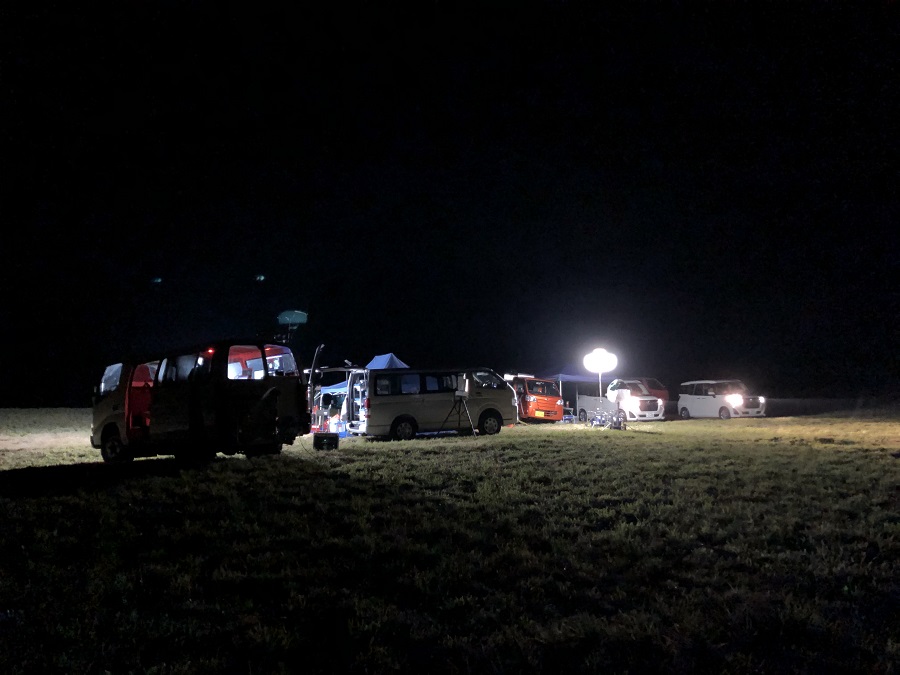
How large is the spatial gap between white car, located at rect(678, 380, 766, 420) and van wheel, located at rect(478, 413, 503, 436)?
1066 centimetres

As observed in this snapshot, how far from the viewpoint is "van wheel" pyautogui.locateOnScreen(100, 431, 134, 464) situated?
1105 centimetres

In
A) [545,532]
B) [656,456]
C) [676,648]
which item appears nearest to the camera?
[676,648]

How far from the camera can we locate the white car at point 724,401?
21.8 meters

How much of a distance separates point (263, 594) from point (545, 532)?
2.64 meters

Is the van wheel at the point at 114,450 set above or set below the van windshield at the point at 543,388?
below

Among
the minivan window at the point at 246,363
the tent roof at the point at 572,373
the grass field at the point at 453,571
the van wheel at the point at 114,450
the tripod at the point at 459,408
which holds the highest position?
the tent roof at the point at 572,373

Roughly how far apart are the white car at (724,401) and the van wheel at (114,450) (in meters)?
19.4

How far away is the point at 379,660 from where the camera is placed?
3.23 m

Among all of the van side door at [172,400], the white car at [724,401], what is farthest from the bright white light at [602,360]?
the van side door at [172,400]

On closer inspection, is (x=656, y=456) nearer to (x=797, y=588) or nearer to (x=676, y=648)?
(x=797, y=588)

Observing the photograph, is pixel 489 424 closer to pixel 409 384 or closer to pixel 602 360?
pixel 409 384

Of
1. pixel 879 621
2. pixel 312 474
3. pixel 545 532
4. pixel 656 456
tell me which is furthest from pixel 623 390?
pixel 879 621

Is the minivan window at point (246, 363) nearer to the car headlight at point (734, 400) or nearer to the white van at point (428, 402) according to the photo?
the white van at point (428, 402)

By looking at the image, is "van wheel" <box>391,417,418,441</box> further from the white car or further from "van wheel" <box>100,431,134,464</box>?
the white car
